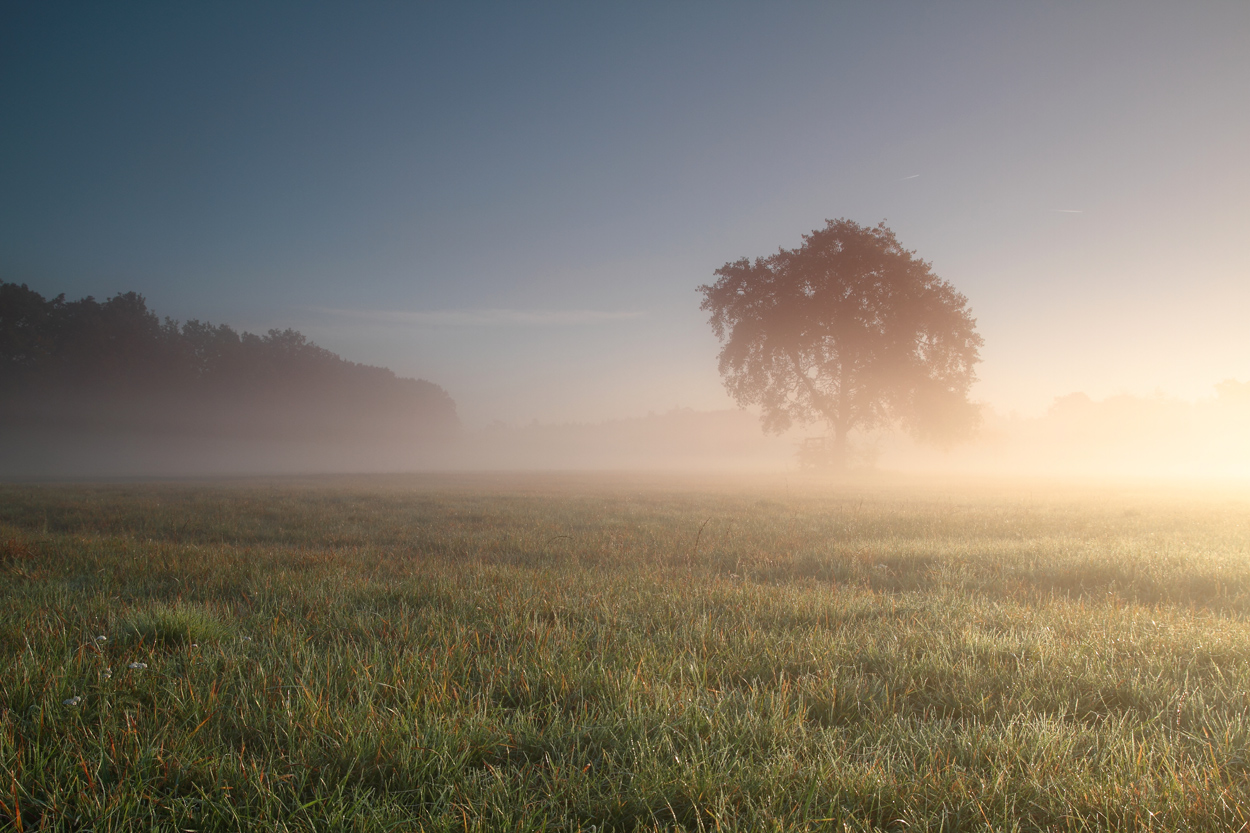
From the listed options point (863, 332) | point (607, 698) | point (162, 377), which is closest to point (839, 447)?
point (863, 332)

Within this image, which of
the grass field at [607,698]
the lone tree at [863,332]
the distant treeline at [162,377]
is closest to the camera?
the grass field at [607,698]

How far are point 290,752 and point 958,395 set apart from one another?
3742 cm

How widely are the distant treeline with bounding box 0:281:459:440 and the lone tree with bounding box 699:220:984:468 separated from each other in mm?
58713

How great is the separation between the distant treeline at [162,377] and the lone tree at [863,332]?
193ft

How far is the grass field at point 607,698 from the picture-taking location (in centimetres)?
185

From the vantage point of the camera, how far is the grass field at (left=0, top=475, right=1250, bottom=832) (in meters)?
1.85

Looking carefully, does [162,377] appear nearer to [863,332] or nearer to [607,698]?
[863,332]

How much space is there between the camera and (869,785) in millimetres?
1920

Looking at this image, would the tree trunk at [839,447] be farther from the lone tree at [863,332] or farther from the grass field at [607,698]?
the grass field at [607,698]

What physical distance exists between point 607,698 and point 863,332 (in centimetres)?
3333

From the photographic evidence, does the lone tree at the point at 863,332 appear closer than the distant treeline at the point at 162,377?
Yes

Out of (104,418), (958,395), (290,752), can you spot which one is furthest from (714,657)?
(104,418)

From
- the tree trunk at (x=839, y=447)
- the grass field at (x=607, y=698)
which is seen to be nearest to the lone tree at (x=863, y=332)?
the tree trunk at (x=839, y=447)

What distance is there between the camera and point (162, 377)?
5825 cm
